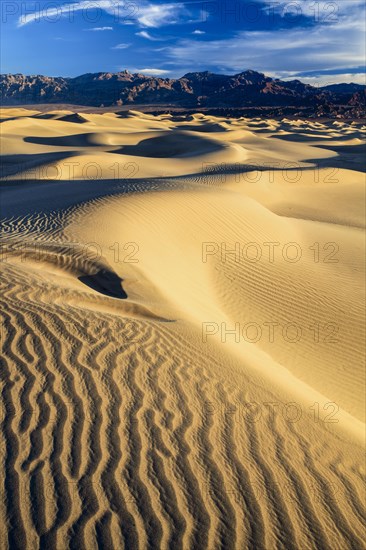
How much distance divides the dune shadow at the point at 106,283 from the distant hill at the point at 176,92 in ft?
320

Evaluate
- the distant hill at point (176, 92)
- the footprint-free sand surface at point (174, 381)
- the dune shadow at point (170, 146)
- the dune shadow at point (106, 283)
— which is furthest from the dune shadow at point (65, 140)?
the distant hill at point (176, 92)

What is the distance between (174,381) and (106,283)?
3.30 m

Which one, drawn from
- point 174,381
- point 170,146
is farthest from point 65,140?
point 174,381

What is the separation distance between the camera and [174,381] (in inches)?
191

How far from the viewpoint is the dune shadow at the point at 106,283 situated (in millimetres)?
7395

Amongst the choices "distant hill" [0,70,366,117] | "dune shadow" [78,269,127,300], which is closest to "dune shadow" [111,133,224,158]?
"dune shadow" [78,269,127,300]

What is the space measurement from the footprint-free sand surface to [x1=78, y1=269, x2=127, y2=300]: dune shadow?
48 millimetres

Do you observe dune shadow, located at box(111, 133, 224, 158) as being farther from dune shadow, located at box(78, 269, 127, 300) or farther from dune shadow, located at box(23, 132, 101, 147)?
dune shadow, located at box(78, 269, 127, 300)

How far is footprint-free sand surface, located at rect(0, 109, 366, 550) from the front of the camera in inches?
128

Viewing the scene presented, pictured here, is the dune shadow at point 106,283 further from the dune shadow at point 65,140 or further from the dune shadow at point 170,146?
the dune shadow at point 65,140

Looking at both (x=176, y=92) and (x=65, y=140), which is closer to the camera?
(x=65, y=140)

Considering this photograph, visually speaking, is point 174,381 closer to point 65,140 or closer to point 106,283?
point 106,283

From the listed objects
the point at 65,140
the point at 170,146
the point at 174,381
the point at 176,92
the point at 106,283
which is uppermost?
the point at 176,92

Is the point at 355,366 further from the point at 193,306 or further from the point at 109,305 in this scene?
the point at 109,305
